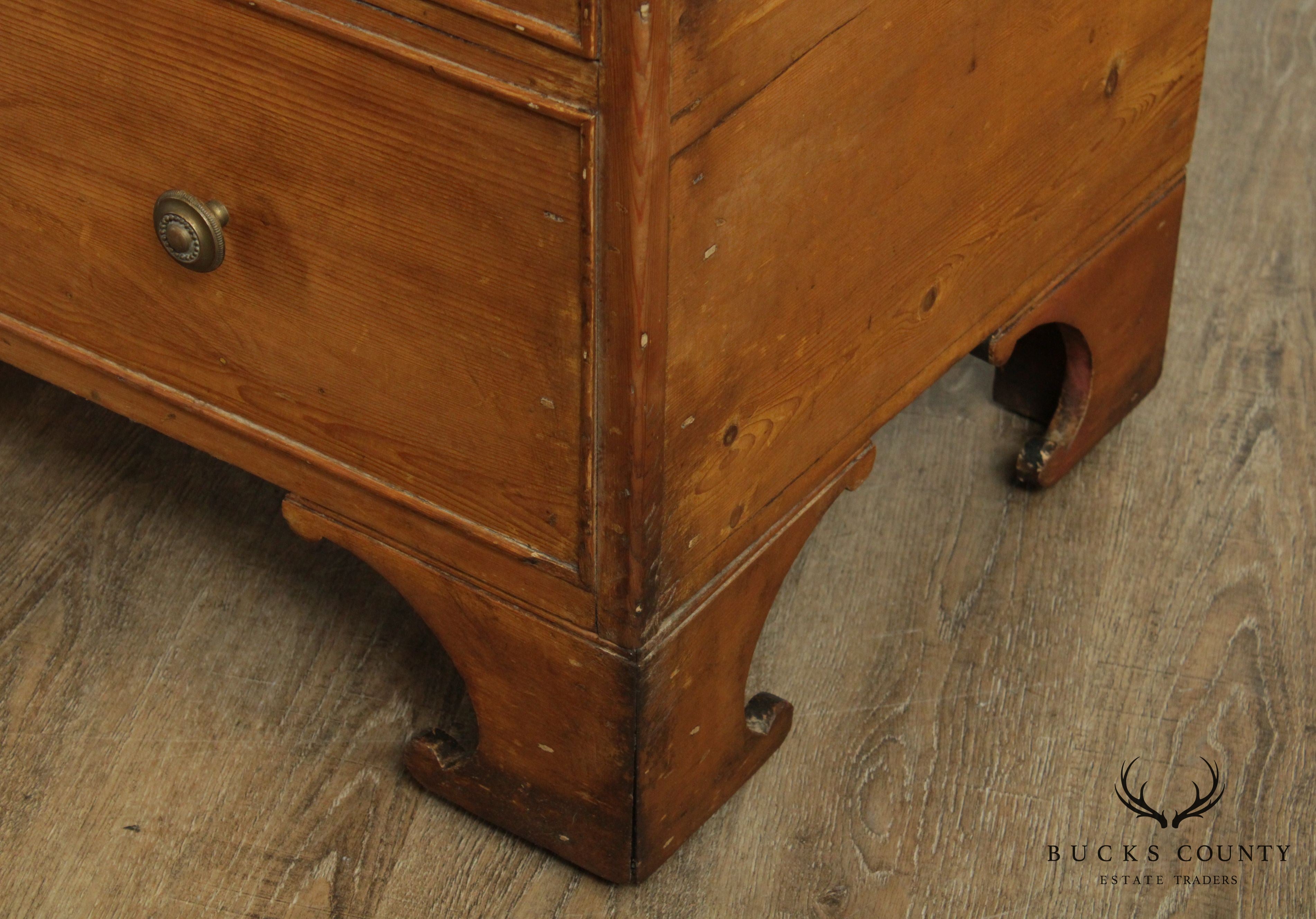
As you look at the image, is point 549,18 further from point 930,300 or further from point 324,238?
point 930,300

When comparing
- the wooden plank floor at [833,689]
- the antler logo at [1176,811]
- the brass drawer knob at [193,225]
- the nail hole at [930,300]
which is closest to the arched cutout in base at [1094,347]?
the wooden plank floor at [833,689]

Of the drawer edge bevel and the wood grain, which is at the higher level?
the wood grain

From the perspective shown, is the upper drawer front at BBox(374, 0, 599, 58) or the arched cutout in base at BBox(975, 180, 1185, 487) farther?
the arched cutout in base at BBox(975, 180, 1185, 487)

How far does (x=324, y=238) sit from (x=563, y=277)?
0.53ft

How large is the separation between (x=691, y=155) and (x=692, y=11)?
72 millimetres

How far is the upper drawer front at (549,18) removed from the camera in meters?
0.81

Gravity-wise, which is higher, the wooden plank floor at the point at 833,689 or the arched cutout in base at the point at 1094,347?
the arched cutout in base at the point at 1094,347

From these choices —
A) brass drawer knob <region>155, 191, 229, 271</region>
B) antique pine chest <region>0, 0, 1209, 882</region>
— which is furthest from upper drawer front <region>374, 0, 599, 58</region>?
brass drawer knob <region>155, 191, 229, 271</region>

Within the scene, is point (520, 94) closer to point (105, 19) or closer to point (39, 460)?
point (105, 19)

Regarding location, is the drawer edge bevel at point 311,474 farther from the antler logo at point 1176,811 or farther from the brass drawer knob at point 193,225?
the antler logo at point 1176,811

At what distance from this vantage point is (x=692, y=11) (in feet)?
2.69

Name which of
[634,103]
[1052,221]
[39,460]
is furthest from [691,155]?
[39,460]

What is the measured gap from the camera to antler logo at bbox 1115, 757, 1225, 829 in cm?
121

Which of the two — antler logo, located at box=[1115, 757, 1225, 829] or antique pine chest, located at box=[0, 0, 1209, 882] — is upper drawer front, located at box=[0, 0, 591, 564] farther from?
Answer: antler logo, located at box=[1115, 757, 1225, 829]
